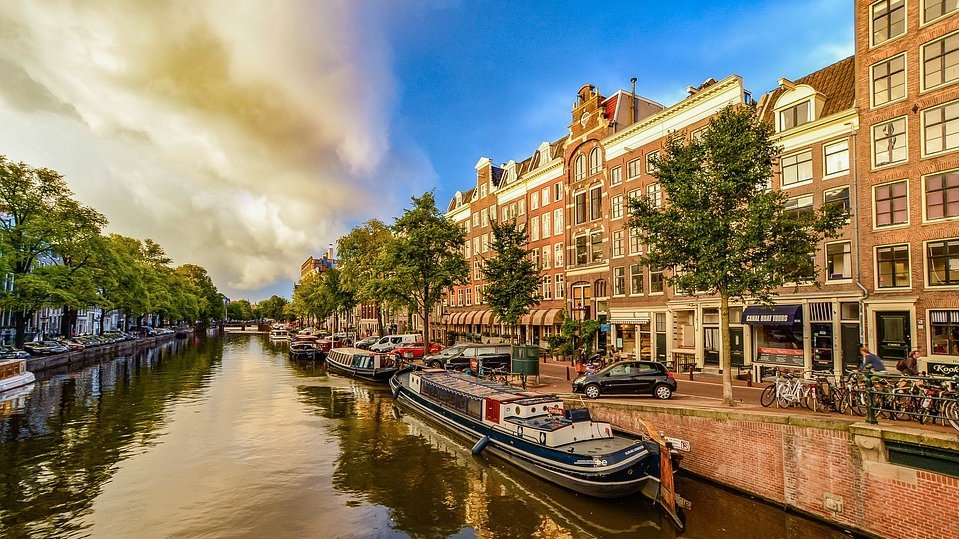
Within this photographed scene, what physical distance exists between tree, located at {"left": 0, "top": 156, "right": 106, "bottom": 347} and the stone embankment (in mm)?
3469

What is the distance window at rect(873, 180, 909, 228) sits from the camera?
2464 centimetres

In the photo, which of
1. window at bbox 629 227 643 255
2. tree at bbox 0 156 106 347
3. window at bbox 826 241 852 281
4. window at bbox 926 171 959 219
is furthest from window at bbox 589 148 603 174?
tree at bbox 0 156 106 347

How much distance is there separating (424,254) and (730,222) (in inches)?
1334

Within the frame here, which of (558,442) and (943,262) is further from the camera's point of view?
(943,262)

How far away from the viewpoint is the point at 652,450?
15703 millimetres

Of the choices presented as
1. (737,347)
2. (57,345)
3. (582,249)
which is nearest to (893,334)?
(737,347)

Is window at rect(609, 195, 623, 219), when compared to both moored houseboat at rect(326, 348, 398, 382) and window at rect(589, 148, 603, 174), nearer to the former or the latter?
window at rect(589, 148, 603, 174)

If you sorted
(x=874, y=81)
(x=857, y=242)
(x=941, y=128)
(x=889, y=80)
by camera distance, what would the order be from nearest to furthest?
(x=941, y=128)
(x=889, y=80)
(x=874, y=81)
(x=857, y=242)

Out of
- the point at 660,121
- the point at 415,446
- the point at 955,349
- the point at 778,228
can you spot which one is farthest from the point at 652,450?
the point at 660,121

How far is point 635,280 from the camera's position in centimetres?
3984

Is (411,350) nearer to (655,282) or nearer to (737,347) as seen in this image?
(655,282)

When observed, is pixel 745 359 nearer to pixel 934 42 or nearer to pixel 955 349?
pixel 955 349

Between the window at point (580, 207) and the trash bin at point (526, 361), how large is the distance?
2078 centimetres

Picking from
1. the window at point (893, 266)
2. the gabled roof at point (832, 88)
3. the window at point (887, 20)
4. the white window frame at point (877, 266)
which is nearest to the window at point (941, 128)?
the gabled roof at point (832, 88)
